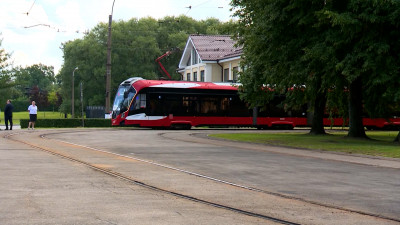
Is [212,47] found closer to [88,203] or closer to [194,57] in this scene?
[194,57]

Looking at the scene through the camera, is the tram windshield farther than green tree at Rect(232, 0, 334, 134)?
Yes

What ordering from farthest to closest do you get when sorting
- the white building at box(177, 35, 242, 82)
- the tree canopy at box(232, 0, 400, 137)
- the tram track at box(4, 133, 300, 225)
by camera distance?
the white building at box(177, 35, 242, 82), the tree canopy at box(232, 0, 400, 137), the tram track at box(4, 133, 300, 225)

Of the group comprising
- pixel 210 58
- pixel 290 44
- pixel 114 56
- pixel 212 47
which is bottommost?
pixel 290 44

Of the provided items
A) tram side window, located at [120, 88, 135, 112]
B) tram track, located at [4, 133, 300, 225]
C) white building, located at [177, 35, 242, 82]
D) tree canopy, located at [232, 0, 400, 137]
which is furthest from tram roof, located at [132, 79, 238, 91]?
tram track, located at [4, 133, 300, 225]

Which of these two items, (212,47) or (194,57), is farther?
(194,57)

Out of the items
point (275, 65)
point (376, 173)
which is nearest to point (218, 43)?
point (275, 65)

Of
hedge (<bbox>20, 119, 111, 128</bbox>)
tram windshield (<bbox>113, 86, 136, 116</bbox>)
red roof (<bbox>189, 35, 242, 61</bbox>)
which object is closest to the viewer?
tram windshield (<bbox>113, 86, 136, 116</bbox>)

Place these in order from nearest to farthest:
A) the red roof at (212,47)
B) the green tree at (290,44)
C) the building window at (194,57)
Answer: the green tree at (290,44) < the red roof at (212,47) < the building window at (194,57)

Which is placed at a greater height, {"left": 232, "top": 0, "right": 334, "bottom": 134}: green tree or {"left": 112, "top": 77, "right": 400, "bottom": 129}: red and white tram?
{"left": 232, "top": 0, "right": 334, "bottom": 134}: green tree

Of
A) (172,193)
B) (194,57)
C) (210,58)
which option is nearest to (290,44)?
(172,193)

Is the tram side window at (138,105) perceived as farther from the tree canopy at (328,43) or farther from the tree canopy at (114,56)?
the tree canopy at (114,56)

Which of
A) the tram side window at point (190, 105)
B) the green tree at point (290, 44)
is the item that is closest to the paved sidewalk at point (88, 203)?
the green tree at point (290, 44)

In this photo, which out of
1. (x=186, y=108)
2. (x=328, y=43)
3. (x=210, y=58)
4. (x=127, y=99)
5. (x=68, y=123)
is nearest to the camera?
(x=328, y=43)

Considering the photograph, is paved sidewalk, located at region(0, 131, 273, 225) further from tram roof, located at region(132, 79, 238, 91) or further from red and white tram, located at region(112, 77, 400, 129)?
tram roof, located at region(132, 79, 238, 91)
